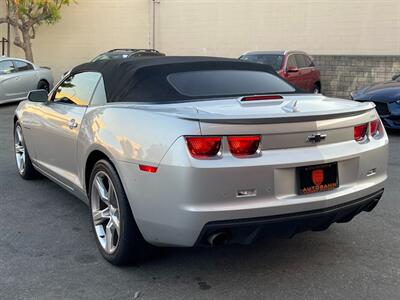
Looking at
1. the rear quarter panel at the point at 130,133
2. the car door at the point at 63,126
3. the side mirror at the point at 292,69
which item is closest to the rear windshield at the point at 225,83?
the rear quarter panel at the point at 130,133

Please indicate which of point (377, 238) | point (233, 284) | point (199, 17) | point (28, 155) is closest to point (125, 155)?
point (233, 284)

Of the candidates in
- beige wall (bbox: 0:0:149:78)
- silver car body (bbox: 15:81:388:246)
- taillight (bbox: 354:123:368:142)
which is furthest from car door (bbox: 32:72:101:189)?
beige wall (bbox: 0:0:149:78)

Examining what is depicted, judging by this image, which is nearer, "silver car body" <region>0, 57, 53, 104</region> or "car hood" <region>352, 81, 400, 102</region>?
"car hood" <region>352, 81, 400, 102</region>

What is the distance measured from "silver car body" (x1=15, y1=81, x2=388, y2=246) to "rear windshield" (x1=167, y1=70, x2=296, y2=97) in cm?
40

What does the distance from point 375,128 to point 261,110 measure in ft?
3.55

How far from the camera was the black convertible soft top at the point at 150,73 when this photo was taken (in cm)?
397

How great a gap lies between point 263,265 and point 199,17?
716 inches

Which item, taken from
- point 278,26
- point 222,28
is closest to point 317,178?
point 278,26

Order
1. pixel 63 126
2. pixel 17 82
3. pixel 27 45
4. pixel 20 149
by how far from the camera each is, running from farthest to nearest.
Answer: pixel 27 45
pixel 17 82
pixel 20 149
pixel 63 126

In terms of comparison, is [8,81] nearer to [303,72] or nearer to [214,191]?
[303,72]

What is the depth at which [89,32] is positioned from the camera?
23297 millimetres

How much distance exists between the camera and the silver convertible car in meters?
3.10

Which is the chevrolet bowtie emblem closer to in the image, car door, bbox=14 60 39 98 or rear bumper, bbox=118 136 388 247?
rear bumper, bbox=118 136 388 247

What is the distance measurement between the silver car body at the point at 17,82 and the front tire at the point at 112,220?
35.8 ft
